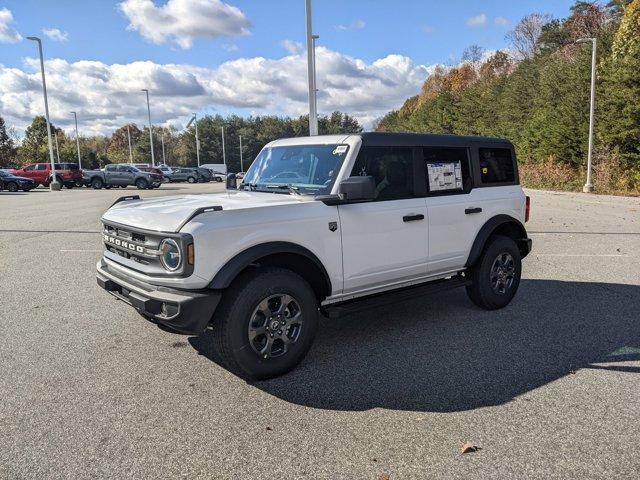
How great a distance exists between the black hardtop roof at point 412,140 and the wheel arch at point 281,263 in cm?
122

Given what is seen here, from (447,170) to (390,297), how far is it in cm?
150

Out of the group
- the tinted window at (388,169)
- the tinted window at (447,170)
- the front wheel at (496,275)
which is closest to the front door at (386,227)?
the tinted window at (388,169)

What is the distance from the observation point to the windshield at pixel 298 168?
458 cm

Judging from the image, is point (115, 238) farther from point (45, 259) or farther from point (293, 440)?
point (45, 259)

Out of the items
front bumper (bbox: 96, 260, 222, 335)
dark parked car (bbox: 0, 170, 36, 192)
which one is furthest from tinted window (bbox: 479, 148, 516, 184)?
dark parked car (bbox: 0, 170, 36, 192)

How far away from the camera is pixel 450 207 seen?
203 inches

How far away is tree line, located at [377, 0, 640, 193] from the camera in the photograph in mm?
23578

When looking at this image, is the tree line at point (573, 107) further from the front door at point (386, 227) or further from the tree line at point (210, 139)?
the tree line at point (210, 139)

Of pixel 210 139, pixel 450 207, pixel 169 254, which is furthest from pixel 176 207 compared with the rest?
pixel 210 139

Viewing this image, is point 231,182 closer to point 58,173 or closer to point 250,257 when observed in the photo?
point 250,257

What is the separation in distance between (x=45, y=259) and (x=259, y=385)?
267 inches

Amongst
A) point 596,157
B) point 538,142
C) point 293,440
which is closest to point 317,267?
point 293,440

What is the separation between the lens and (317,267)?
13.7 feet

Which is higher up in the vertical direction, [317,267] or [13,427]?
[317,267]
